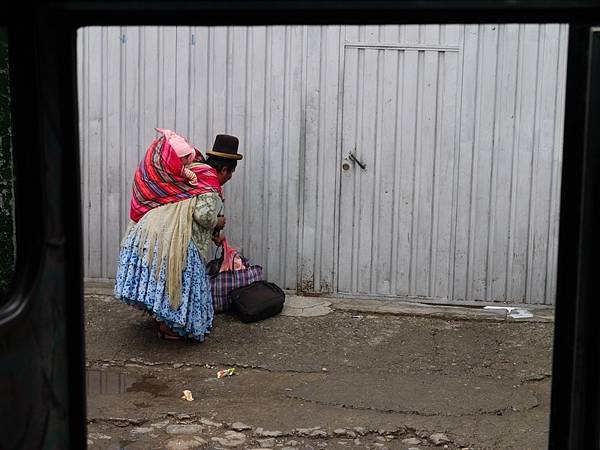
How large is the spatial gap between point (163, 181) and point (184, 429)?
1844mm

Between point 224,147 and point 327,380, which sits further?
point 224,147

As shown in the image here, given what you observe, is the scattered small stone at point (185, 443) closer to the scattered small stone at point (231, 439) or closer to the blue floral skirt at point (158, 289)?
the scattered small stone at point (231, 439)

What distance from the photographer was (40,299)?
198 cm

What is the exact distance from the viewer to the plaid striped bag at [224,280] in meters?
6.40

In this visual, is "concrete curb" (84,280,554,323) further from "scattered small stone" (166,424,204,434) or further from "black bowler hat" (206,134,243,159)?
"scattered small stone" (166,424,204,434)

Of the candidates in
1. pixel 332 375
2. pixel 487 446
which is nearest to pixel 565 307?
pixel 487 446

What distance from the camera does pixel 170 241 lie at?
5.71 m

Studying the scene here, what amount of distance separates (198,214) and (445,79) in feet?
7.29

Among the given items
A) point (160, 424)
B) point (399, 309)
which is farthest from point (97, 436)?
point (399, 309)

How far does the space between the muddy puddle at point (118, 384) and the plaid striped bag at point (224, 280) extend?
3.75 ft

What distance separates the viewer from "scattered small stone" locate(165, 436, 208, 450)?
4.35m

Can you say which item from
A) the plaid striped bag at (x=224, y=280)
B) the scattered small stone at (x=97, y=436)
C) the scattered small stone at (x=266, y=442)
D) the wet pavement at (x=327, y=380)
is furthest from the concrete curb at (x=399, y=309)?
the scattered small stone at (x=97, y=436)

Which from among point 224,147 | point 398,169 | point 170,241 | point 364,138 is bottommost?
point 170,241

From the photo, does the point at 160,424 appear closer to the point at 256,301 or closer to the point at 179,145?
the point at 256,301
